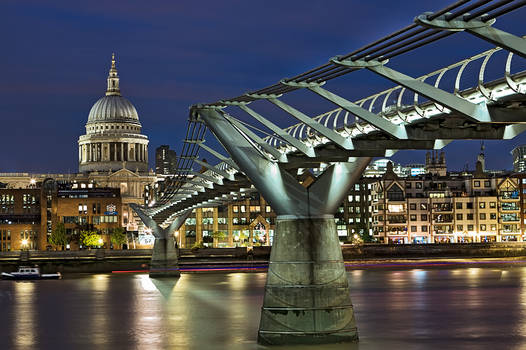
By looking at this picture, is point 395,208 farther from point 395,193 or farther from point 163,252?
point 163,252

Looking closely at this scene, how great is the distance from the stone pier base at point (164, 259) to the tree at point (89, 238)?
58.2 meters

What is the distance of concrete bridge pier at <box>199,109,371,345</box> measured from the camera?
33.4 metres

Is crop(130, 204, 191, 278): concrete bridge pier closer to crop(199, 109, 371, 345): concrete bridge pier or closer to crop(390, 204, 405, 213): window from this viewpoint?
crop(390, 204, 405, 213): window

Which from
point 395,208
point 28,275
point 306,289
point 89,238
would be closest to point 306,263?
point 306,289

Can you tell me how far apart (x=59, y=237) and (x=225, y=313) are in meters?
103

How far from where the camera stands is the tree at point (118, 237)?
531 ft

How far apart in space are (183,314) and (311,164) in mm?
21379

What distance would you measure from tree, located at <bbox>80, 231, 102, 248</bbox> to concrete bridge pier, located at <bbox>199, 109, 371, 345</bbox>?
4915 inches

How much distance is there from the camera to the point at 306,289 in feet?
110

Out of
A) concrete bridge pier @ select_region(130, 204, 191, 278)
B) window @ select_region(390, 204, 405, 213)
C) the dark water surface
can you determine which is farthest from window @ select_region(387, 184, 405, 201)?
concrete bridge pier @ select_region(130, 204, 191, 278)

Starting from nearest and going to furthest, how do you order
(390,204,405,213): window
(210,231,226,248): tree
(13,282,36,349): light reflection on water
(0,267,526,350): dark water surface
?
(0,267,526,350): dark water surface < (13,282,36,349): light reflection on water < (390,204,405,213): window < (210,231,226,248): tree

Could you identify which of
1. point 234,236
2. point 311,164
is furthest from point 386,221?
point 311,164

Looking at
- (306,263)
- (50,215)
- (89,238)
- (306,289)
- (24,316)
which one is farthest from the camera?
Answer: (50,215)

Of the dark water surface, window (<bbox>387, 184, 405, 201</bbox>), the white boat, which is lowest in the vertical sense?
the dark water surface
